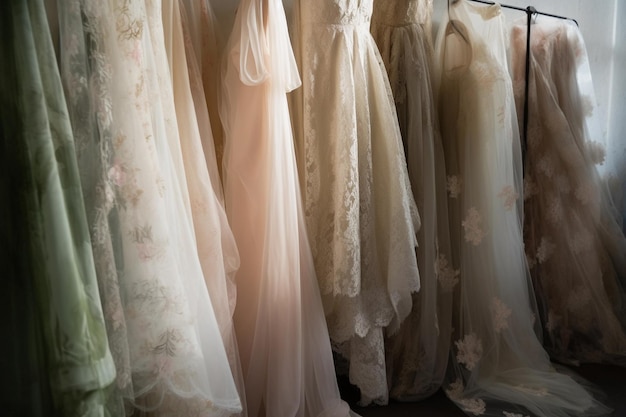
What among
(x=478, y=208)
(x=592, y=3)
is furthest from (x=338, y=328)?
(x=592, y=3)

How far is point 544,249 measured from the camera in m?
1.61

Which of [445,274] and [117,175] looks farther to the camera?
[445,274]

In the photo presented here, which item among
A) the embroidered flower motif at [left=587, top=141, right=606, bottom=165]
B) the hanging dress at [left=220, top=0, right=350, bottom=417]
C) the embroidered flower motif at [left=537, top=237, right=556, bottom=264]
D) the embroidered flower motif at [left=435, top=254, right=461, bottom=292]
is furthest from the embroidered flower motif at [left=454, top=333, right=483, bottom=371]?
the embroidered flower motif at [left=587, top=141, right=606, bottom=165]

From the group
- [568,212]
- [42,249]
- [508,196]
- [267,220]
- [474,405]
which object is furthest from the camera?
[568,212]

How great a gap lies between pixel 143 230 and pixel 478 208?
1122 millimetres

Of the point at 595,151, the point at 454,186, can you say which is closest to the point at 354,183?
the point at 454,186

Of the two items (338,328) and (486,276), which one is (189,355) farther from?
(486,276)

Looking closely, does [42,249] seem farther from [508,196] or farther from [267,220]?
[508,196]

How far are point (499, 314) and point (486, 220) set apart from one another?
1.10ft

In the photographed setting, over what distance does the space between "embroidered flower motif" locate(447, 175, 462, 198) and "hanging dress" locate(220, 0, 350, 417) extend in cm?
63

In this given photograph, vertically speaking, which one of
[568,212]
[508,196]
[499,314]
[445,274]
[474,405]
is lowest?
[474,405]

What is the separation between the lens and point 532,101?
159cm
